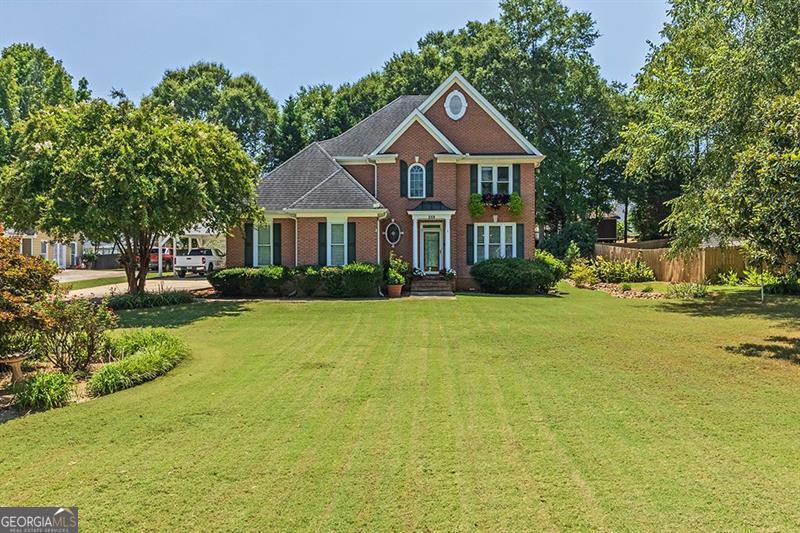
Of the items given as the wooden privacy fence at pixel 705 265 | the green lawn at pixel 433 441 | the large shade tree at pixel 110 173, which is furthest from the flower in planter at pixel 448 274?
the green lawn at pixel 433 441

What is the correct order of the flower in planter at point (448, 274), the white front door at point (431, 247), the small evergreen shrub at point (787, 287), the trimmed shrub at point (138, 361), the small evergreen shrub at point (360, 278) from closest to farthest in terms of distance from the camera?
1. the trimmed shrub at point (138, 361)
2. the small evergreen shrub at point (360, 278)
3. the small evergreen shrub at point (787, 287)
4. the flower in planter at point (448, 274)
5. the white front door at point (431, 247)

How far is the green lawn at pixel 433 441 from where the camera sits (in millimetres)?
4219

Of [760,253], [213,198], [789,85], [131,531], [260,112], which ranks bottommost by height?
[131,531]

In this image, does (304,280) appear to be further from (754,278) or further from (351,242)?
(754,278)

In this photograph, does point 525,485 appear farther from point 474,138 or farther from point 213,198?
point 474,138

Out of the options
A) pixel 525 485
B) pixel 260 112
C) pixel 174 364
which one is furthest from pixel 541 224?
pixel 525 485

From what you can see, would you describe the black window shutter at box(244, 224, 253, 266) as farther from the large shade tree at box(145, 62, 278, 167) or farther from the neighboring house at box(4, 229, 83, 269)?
the neighboring house at box(4, 229, 83, 269)

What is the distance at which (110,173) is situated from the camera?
15.8 m

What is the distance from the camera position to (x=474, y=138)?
25.6 meters

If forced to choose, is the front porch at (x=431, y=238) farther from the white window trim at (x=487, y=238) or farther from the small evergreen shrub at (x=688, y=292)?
the small evergreen shrub at (x=688, y=292)

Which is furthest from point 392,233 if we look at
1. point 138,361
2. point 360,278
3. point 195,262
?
point 195,262

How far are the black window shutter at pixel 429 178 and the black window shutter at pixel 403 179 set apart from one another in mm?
894

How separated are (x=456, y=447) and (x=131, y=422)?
150 inches

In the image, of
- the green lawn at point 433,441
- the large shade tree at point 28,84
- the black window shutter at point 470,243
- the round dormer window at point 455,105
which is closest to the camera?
the green lawn at point 433,441
